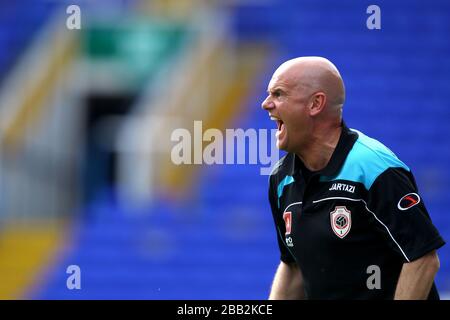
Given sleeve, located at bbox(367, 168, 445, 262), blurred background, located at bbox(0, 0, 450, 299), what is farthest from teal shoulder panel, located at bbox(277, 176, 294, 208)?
blurred background, located at bbox(0, 0, 450, 299)

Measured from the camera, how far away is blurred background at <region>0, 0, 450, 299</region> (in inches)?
337

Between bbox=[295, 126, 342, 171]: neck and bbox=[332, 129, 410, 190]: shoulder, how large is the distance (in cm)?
Answer: 10

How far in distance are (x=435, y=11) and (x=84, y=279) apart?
15.6 ft

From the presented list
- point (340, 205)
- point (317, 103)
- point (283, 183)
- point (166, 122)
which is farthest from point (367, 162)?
point (166, 122)

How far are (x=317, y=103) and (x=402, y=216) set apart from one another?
0.54 meters

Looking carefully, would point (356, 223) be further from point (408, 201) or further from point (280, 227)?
point (280, 227)

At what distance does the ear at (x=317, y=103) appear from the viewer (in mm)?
3115

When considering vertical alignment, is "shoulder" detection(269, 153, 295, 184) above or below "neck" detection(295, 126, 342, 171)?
below

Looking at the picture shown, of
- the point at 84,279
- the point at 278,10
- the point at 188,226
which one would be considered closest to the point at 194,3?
the point at 278,10

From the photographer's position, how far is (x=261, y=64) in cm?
933

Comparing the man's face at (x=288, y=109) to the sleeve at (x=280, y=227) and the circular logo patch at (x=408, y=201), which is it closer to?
the sleeve at (x=280, y=227)

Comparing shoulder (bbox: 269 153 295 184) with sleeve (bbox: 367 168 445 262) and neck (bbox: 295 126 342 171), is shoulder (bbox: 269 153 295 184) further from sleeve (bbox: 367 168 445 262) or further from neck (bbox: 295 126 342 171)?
sleeve (bbox: 367 168 445 262)

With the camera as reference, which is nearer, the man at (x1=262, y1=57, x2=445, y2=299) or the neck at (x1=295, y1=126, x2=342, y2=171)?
the man at (x1=262, y1=57, x2=445, y2=299)

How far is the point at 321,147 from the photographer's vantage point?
10.5 feet
